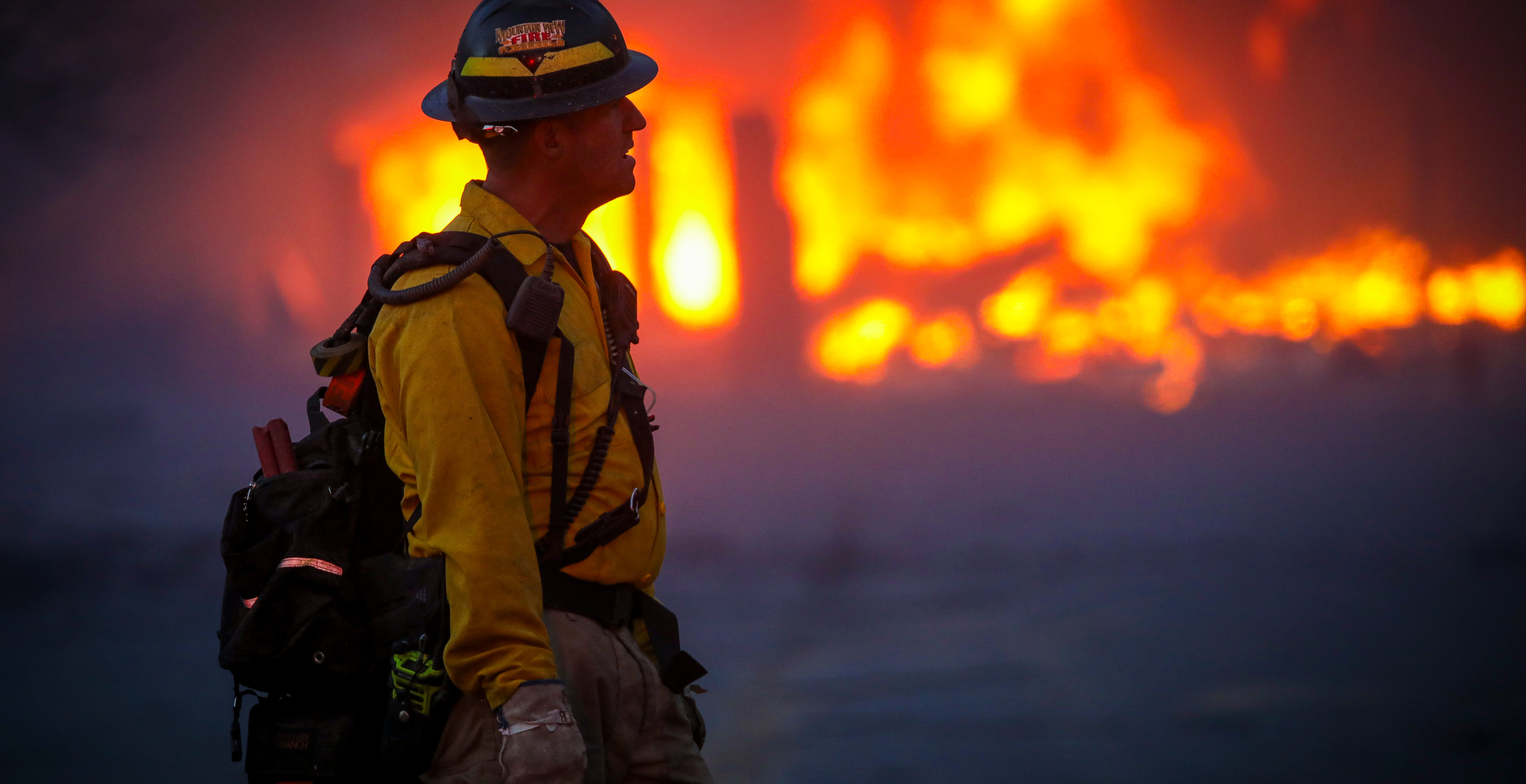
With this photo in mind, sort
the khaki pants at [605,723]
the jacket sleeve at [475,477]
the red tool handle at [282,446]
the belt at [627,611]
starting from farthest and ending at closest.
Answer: the red tool handle at [282,446], the belt at [627,611], the khaki pants at [605,723], the jacket sleeve at [475,477]

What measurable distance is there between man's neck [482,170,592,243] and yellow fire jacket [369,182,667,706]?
0.29ft

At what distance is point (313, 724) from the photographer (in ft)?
7.46

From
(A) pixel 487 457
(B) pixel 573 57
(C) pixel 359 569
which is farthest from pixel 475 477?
(B) pixel 573 57

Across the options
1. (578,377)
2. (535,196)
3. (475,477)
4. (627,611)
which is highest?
(535,196)

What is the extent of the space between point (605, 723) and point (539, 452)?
48 cm

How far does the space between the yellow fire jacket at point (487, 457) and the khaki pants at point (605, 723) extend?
9 cm

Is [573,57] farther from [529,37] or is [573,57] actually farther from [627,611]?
[627,611]

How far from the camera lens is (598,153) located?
96.1 inches

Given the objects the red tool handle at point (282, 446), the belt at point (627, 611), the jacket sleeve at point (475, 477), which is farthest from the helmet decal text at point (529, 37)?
the belt at point (627, 611)

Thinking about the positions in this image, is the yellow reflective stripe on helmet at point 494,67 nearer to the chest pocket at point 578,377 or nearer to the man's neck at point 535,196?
the man's neck at point 535,196

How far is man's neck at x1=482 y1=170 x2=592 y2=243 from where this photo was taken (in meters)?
2.44

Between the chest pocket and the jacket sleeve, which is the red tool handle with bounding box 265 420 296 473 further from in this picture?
the chest pocket

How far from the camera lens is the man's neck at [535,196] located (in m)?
2.44

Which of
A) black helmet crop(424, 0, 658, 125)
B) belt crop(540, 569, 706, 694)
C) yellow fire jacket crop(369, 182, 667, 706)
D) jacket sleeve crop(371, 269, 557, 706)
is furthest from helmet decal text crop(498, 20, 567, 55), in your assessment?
belt crop(540, 569, 706, 694)
